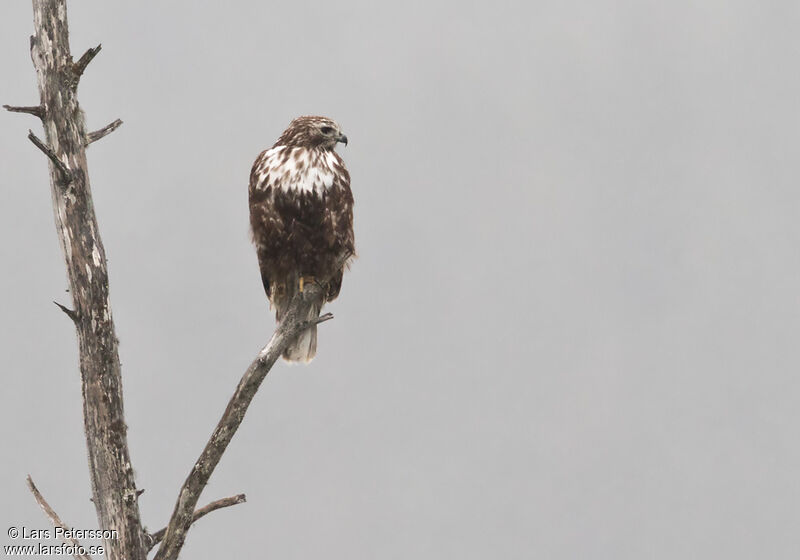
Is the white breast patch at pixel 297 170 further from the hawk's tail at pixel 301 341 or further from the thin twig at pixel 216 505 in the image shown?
the thin twig at pixel 216 505

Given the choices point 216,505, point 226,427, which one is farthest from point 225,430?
point 216,505

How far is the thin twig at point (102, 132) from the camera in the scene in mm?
6302

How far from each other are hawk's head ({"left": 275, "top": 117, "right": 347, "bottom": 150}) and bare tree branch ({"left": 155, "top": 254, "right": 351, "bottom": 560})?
1151mm

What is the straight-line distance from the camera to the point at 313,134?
283 inches

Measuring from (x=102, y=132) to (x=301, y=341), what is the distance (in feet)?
7.14

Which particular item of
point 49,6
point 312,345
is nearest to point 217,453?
point 312,345

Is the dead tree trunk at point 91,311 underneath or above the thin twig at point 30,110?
underneath

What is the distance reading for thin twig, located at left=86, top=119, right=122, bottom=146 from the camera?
6.30 metres

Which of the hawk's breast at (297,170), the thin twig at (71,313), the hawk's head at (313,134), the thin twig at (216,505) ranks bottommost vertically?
the thin twig at (216,505)

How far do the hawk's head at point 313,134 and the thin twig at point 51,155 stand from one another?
1638mm

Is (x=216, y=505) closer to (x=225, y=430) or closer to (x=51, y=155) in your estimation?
(x=225, y=430)

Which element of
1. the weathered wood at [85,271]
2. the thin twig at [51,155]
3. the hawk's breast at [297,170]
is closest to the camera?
the thin twig at [51,155]

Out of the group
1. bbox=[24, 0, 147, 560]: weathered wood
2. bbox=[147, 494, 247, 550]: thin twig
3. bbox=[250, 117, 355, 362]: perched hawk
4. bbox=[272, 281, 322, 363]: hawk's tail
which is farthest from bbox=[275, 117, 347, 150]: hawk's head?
bbox=[147, 494, 247, 550]: thin twig

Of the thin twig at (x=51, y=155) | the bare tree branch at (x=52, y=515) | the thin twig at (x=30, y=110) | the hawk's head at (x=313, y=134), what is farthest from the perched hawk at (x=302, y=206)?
the bare tree branch at (x=52, y=515)
